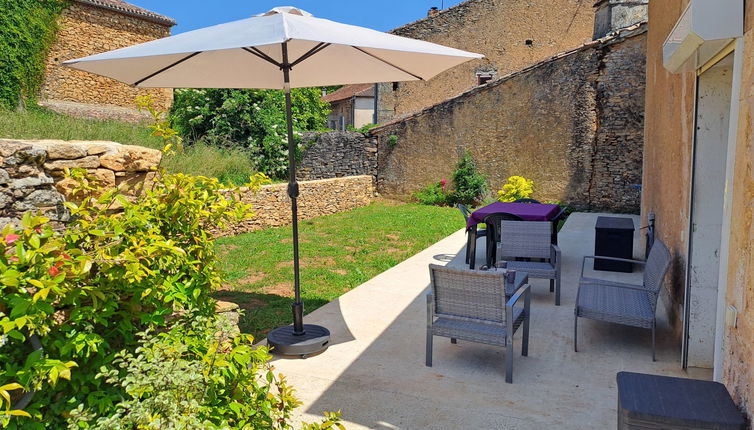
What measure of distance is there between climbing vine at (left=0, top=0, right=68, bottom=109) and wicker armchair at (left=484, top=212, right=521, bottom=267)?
54.2ft

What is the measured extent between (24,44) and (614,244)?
19323 millimetres

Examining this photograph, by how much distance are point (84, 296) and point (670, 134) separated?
17.7 ft

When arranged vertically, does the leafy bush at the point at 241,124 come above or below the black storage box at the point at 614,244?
above

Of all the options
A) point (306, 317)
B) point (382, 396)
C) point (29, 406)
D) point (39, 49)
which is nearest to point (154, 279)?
point (29, 406)

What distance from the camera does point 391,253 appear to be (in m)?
8.93

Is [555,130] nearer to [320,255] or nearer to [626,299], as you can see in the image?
[320,255]

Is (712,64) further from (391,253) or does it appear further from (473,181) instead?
(473,181)

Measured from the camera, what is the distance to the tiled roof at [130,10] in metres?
19.6

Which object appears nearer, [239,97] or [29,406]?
[29,406]

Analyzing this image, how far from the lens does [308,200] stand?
13312 millimetres

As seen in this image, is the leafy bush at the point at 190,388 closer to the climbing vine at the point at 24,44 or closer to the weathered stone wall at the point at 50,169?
the weathered stone wall at the point at 50,169

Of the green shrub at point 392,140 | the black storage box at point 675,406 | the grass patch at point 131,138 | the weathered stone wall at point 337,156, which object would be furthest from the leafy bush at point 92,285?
the weathered stone wall at point 337,156

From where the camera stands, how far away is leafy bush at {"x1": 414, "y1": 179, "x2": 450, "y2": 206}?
15.8m

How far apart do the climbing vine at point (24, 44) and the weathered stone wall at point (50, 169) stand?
17.0 m
